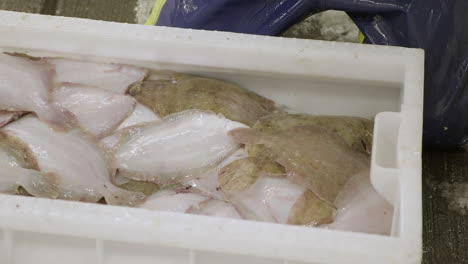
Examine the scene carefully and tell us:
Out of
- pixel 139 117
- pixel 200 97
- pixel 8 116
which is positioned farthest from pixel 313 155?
pixel 8 116

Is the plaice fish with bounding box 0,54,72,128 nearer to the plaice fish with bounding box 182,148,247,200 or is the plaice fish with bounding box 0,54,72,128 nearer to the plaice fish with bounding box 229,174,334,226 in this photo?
the plaice fish with bounding box 182,148,247,200

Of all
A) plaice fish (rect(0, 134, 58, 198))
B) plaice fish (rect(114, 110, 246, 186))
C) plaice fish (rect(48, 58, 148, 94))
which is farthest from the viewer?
plaice fish (rect(48, 58, 148, 94))

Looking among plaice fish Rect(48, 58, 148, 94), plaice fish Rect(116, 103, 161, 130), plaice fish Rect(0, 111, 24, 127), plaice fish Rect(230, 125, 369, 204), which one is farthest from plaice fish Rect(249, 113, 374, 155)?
plaice fish Rect(0, 111, 24, 127)

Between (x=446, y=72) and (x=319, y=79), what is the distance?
0.47 metres

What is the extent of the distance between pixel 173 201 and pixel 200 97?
36cm

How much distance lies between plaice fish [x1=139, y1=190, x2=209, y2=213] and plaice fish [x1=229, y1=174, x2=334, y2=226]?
0.35 feet

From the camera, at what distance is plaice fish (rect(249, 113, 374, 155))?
211 centimetres

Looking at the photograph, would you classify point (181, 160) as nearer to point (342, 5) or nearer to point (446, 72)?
point (342, 5)

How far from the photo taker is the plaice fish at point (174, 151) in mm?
2076

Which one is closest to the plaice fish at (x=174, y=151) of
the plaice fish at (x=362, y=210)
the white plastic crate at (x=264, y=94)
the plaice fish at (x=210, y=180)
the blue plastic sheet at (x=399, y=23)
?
the plaice fish at (x=210, y=180)

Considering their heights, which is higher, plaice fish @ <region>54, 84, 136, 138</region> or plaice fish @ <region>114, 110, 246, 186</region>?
plaice fish @ <region>54, 84, 136, 138</region>

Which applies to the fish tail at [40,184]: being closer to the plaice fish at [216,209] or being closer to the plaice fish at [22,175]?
the plaice fish at [22,175]

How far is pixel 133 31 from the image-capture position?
A: 2.23m

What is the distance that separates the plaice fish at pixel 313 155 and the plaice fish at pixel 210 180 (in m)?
0.05
